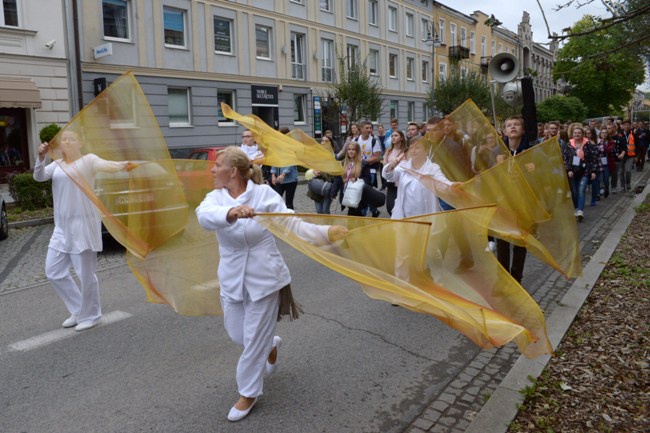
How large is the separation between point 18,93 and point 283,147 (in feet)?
48.2

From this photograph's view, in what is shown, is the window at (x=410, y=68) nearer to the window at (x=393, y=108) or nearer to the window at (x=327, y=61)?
the window at (x=393, y=108)

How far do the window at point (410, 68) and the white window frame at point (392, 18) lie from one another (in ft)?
9.75

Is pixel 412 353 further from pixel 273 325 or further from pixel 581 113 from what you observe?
pixel 581 113

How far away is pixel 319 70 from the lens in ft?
112

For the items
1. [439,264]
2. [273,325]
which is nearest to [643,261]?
[439,264]

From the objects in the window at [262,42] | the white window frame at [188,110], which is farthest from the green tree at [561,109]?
the white window frame at [188,110]

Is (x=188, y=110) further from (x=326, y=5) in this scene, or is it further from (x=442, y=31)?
(x=442, y=31)

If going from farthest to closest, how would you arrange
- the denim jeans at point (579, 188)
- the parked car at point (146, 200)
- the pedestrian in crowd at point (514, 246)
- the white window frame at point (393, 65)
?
the white window frame at point (393, 65) < the denim jeans at point (579, 188) < the pedestrian in crowd at point (514, 246) < the parked car at point (146, 200)

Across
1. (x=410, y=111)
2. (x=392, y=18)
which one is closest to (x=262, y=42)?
(x=392, y=18)

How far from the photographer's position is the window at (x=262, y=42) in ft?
98.1

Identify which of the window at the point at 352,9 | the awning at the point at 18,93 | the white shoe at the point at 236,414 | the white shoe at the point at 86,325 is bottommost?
the white shoe at the point at 236,414

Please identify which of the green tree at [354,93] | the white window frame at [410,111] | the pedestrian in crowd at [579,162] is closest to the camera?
the pedestrian in crowd at [579,162]

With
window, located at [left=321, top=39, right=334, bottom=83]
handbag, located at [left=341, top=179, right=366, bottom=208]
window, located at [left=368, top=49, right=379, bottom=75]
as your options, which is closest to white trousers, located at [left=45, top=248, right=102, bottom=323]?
handbag, located at [left=341, top=179, right=366, bottom=208]

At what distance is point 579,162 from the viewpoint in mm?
12094
